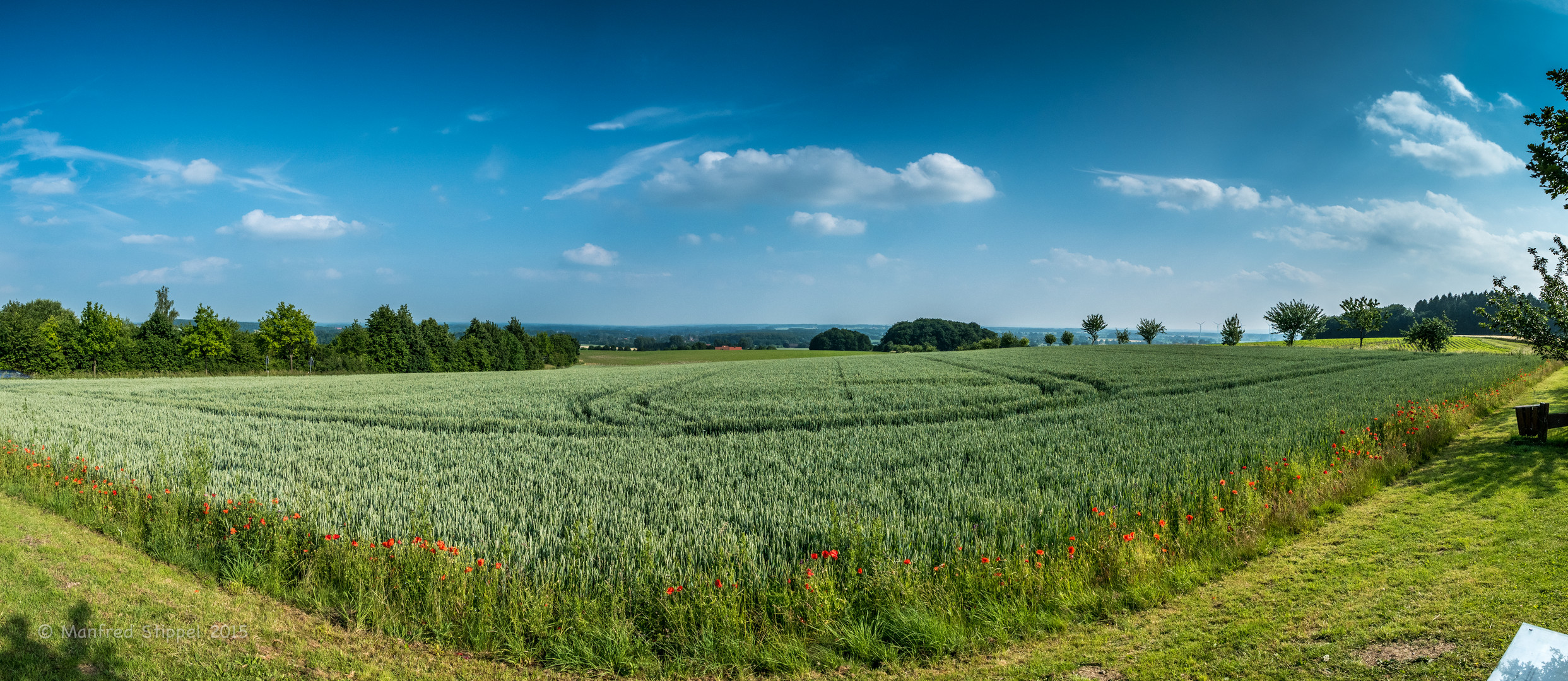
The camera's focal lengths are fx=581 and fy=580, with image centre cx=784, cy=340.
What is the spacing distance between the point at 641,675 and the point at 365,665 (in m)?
2.51

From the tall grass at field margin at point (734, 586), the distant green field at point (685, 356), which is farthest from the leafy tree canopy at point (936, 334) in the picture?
the tall grass at field margin at point (734, 586)

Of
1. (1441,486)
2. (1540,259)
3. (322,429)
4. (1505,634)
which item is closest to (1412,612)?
(1505,634)

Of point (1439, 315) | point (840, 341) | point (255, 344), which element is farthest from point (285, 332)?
point (1439, 315)

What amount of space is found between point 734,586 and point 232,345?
7718cm

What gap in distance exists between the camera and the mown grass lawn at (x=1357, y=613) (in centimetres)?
474

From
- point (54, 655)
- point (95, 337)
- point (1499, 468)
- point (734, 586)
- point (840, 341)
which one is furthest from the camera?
point (840, 341)

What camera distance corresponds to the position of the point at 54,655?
16.8ft

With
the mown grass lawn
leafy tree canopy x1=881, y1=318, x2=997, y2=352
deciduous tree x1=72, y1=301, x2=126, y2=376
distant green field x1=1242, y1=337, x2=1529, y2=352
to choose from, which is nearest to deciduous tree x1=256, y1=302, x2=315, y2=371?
deciduous tree x1=72, y1=301, x2=126, y2=376

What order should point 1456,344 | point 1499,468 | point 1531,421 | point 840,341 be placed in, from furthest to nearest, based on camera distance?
point 840,341 < point 1456,344 < point 1531,421 < point 1499,468

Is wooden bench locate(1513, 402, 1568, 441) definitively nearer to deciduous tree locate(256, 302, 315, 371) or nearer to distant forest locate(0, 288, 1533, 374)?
distant forest locate(0, 288, 1533, 374)

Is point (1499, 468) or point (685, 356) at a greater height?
point (1499, 468)

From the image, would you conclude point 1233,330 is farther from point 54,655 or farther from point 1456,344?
point 54,655

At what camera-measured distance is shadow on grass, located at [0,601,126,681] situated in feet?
15.9

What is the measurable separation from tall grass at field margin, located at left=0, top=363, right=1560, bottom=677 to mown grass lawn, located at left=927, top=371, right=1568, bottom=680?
13.8 inches
